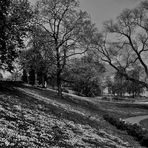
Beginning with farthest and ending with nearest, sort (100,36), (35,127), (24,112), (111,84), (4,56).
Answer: (111,84)
(100,36)
(4,56)
(24,112)
(35,127)

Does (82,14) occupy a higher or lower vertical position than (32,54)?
higher

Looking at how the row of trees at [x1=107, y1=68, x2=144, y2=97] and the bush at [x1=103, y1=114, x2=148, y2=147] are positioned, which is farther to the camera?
the row of trees at [x1=107, y1=68, x2=144, y2=97]

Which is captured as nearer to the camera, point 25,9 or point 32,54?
point 25,9

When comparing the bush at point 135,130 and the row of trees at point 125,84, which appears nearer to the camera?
the bush at point 135,130

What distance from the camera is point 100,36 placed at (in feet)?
116

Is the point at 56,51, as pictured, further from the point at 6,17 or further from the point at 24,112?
the point at 24,112

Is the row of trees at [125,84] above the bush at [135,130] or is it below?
above

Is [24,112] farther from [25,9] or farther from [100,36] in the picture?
[100,36]

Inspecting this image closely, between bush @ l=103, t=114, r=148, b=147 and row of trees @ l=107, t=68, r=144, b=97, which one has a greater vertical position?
row of trees @ l=107, t=68, r=144, b=97

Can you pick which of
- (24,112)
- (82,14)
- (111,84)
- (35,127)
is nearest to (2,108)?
(24,112)

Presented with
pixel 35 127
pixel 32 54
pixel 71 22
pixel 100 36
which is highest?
pixel 71 22

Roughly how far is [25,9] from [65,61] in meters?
14.8

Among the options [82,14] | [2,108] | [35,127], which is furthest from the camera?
[82,14]

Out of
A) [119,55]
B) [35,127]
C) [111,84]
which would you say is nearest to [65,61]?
[119,55]
